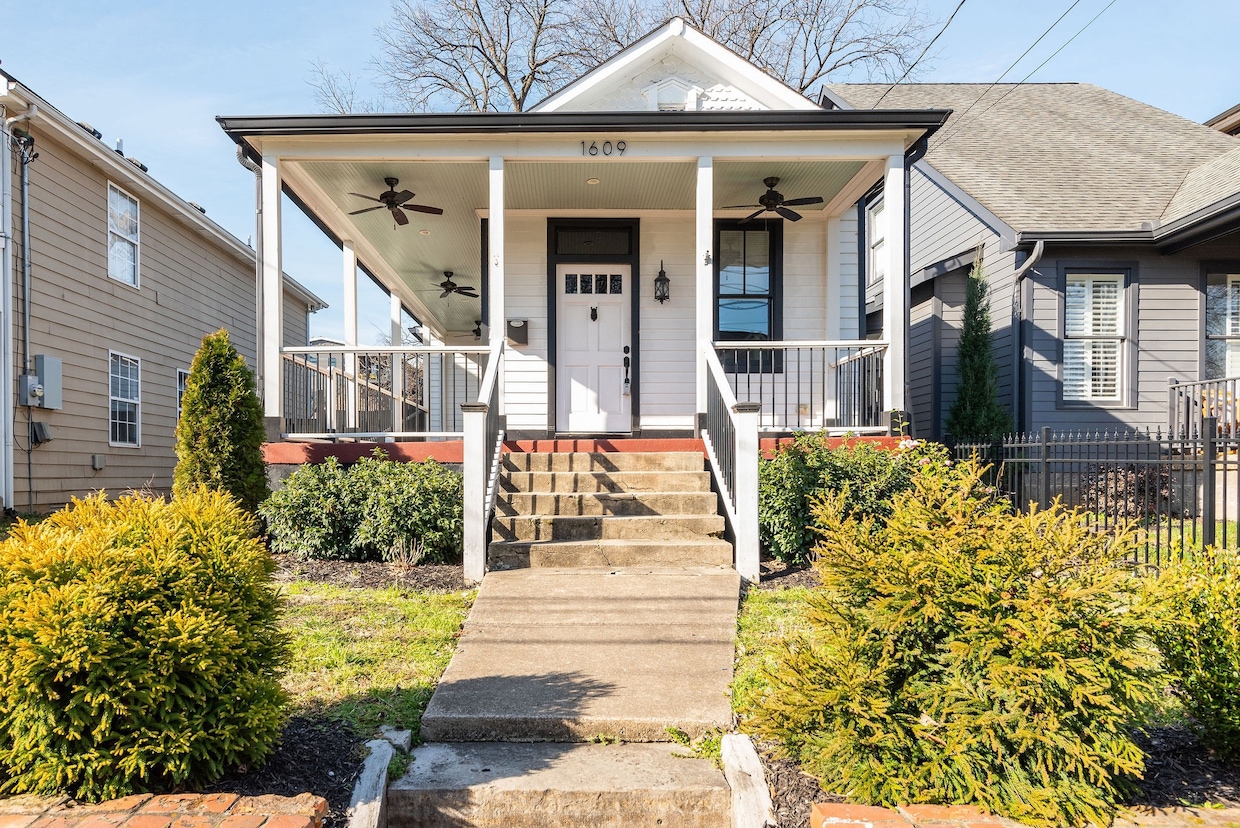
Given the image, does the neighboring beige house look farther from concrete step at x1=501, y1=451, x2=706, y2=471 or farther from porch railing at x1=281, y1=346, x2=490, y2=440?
concrete step at x1=501, y1=451, x2=706, y2=471

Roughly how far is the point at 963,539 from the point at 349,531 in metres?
5.01

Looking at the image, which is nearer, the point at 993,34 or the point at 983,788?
the point at 983,788

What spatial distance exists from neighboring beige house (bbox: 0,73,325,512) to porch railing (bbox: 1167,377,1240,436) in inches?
514

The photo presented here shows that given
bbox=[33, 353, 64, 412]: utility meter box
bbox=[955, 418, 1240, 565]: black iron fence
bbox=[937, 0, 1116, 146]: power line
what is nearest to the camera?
bbox=[955, 418, 1240, 565]: black iron fence

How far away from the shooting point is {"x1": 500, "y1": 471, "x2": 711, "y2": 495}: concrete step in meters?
6.79

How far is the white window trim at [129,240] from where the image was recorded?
37.0ft

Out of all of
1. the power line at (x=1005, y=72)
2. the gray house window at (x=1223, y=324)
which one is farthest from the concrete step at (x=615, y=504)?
the power line at (x=1005, y=72)

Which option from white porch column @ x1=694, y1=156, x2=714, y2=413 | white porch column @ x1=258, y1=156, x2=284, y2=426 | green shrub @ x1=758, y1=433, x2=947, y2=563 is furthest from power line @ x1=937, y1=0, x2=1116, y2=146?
white porch column @ x1=258, y1=156, x2=284, y2=426

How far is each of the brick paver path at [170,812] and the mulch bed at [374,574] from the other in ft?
9.53

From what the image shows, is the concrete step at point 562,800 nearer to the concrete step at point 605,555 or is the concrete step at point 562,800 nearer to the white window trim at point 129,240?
the concrete step at point 605,555

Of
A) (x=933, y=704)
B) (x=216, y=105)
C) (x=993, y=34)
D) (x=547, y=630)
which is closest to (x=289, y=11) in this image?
(x=216, y=105)

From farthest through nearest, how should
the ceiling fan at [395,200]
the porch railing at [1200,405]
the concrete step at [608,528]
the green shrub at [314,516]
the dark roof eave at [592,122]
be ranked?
the porch railing at [1200,405] < the ceiling fan at [395,200] < the dark roof eave at [592,122] < the green shrub at [314,516] < the concrete step at [608,528]

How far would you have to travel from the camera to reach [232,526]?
10.1ft

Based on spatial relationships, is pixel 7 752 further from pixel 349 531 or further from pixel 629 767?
pixel 349 531
